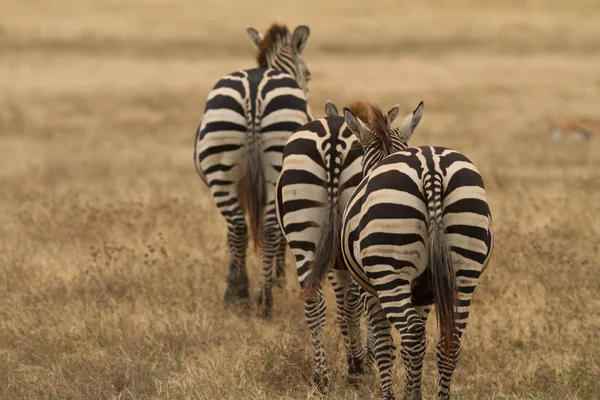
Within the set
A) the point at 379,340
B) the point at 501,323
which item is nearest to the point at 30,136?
the point at 501,323

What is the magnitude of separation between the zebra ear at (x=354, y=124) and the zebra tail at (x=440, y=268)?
36.4 inches

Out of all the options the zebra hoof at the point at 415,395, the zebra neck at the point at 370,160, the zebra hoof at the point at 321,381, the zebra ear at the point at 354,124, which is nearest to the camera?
the zebra hoof at the point at 415,395

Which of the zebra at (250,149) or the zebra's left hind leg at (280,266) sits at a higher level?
the zebra at (250,149)

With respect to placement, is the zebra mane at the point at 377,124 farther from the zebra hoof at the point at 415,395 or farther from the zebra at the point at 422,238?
the zebra hoof at the point at 415,395

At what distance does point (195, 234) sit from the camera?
11188mm

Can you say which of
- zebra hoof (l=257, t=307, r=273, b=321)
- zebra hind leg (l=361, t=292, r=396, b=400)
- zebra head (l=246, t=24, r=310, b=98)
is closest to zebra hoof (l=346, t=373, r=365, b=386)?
zebra hind leg (l=361, t=292, r=396, b=400)

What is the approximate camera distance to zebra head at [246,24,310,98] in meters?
9.66

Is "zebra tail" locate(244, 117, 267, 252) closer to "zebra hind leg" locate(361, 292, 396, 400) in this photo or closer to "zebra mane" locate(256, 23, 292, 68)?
"zebra mane" locate(256, 23, 292, 68)

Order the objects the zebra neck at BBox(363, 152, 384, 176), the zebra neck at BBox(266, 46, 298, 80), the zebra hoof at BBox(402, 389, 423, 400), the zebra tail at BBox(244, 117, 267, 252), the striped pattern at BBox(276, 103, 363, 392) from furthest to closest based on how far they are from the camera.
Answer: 1. the zebra neck at BBox(266, 46, 298, 80)
2. the zebra tail at BBox(244, 117, 267, 252)
3. the striped pattern at BBox(276, 103, 363, 392)
4. the zebra neck at BBox(363, 152, 384, 176)
5. the zebra hoof at BBox(402, 389, 423, 400)

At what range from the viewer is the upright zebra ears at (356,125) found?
19.2 ft

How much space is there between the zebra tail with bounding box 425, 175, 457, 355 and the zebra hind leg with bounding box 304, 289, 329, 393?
142 centimetres

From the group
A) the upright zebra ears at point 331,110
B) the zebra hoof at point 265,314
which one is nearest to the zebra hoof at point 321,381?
the upright zebra ears at point 331,110

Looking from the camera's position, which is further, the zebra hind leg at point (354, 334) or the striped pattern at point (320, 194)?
the zebra hind leg at point (354, 334)

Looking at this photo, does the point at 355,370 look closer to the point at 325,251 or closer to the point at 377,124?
the point at 325,251
